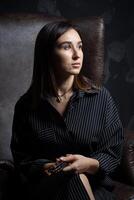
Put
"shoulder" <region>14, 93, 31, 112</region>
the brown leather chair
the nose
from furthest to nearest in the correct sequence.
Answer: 1. the brown leather chair
2. "shoulder" <region>14, 93, 31, 112</region>
3. the nose

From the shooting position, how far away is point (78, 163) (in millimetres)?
1560

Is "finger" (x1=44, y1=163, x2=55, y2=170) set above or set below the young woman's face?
below

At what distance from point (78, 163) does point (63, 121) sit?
8.9 inches

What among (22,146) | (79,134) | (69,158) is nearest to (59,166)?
(69,158)

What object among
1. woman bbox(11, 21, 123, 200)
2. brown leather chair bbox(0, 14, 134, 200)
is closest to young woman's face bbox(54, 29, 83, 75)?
woman bbox(11, 21, 123, 200)

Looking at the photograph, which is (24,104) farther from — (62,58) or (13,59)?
(13,59)

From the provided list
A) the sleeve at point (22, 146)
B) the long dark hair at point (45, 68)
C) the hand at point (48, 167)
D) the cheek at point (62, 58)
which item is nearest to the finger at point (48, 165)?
the hand at point (48, 167)

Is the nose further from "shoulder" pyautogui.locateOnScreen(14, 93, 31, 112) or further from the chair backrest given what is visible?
the chair backrest

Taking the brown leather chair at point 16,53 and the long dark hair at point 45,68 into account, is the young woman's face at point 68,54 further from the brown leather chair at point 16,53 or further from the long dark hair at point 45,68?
the brown leather chair at point 16,53

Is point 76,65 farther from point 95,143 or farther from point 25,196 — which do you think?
point 25,196

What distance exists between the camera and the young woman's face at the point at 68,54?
5.48 ft

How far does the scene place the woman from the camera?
5.49 feet

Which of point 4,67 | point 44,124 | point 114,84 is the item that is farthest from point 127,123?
point 44,124

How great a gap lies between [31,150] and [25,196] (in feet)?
0.63
